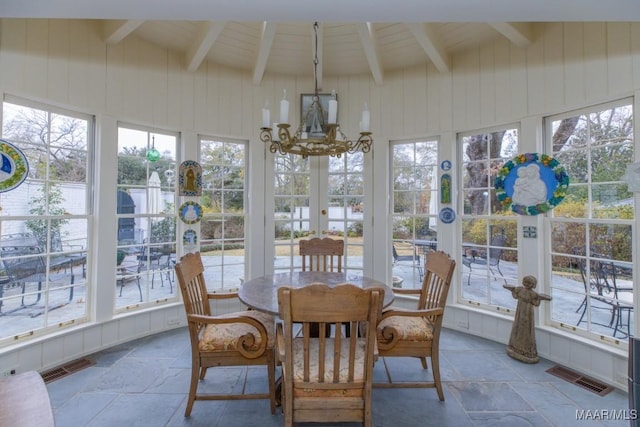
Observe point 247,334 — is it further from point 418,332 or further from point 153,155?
point 153,155

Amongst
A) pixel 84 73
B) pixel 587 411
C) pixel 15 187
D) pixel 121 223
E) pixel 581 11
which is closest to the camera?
pixel 581 11

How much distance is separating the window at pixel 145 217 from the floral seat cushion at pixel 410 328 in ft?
8.20

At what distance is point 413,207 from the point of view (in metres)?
3.72

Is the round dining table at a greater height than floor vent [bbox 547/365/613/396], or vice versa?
the round dining table

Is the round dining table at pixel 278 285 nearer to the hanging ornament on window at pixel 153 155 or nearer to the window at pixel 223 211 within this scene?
the window at pixel 223 211

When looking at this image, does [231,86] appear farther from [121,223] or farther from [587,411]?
[587,411]

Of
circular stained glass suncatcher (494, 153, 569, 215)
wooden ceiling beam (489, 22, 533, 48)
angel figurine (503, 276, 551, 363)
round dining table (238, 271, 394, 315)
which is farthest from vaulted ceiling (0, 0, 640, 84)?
angel figurine (503, 276, 551, 363)

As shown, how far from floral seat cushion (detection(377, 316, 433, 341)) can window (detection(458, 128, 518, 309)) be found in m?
1.37

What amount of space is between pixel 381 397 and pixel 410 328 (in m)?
0.54

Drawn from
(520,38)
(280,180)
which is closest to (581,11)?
(520,38)

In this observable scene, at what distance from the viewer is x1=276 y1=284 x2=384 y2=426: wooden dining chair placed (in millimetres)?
1448

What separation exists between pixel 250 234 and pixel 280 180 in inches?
30.7

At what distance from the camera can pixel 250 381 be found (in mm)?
2430

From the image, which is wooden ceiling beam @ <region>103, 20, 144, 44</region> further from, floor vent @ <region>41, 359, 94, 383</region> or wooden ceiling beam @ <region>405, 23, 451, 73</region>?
floor vent @ <region>41, 359, 94, 383</region>
